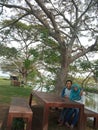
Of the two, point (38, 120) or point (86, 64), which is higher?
point (86, 64)

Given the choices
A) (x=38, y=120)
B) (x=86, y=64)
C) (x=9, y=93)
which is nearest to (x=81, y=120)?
(x=38, y=120)

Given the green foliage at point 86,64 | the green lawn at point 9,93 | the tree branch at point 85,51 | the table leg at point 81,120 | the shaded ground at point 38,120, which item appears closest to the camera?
the table leg at point 81,120

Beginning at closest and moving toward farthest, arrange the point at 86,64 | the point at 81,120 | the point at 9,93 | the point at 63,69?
the point at 81,120 < the point at 63,69 < the point at 86,64 < the point at 9,93

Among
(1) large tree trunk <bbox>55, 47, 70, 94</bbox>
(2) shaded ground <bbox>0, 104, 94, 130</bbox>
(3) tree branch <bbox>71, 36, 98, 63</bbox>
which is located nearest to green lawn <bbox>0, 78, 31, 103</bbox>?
(1) large tree trunk <bbox>55, 47, 70, 94</bbox>

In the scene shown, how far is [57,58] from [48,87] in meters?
1.48

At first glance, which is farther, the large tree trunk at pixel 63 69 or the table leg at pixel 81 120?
the large tree trunk at pixel 63 69

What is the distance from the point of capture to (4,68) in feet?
114

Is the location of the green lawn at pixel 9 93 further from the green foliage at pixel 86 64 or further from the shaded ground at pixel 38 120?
the green foliage at pixel 86 64

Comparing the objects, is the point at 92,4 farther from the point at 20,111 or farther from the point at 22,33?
the point at 22,33

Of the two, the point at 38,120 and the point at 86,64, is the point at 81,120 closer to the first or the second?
the point at 38,120

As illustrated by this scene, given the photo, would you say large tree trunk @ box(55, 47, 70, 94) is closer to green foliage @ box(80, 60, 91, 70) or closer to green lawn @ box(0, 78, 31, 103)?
green foliage @ box(80, 60, 91, 70)

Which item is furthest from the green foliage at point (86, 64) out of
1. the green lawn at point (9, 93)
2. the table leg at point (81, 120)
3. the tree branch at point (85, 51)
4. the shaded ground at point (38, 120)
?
the table leg at point (81, 120)

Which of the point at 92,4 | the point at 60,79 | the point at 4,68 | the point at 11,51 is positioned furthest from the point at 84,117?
the point at 4,68

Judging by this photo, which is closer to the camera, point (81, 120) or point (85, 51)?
point (81, 120)
